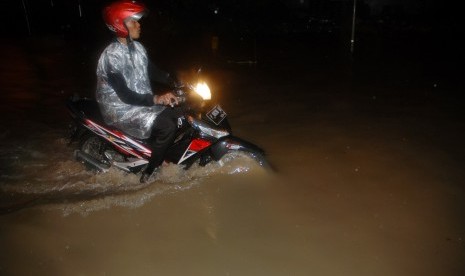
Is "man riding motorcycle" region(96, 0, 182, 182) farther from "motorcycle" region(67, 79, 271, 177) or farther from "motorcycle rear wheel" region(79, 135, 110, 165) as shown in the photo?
"motorcycle rear wheel" region(79, 135, 110, 165)

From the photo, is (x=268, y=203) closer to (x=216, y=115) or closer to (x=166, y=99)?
(x=216, y=115)

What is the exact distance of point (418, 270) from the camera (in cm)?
311

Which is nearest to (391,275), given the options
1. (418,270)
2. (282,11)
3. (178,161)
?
(418,270)

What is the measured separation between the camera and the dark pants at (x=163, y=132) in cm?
403

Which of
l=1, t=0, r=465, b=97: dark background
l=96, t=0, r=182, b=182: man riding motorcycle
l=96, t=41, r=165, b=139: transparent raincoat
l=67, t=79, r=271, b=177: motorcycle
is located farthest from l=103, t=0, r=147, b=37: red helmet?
l=1, t=0, r=465, b=97: dark background

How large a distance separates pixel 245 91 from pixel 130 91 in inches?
192

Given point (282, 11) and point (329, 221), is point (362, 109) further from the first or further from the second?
point (282, 11)

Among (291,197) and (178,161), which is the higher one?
(178,161)

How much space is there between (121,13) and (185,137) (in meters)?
1.47

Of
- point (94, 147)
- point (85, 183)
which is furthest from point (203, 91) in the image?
point (85, 183)

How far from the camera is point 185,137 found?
429 centimetres

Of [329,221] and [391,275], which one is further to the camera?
[329,221]

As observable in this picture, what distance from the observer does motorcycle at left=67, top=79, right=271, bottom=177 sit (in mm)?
4160

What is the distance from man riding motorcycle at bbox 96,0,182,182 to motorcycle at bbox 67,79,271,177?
12 cm
